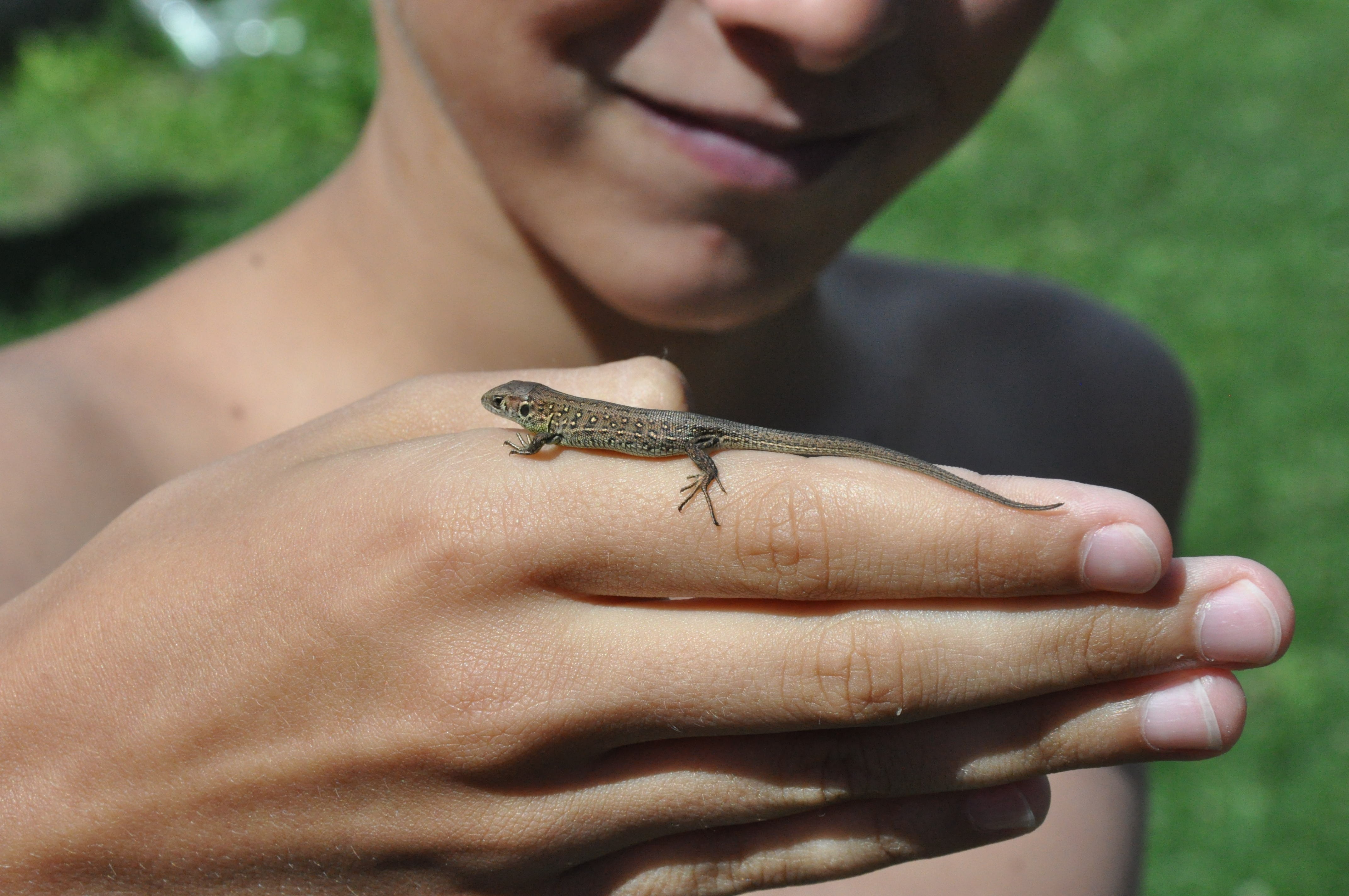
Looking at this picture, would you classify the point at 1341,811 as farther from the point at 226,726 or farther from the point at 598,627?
the point at 226,726

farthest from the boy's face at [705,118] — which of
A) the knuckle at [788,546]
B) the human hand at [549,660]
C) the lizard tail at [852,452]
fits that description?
the knuckle at [788,546]

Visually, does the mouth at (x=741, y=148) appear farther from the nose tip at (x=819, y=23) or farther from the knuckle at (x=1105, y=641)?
the knuckle at (x=1105, y=641)

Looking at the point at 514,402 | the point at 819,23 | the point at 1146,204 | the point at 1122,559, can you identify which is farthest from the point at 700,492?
the point at 1146,204

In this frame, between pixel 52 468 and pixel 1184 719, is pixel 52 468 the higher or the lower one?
the higher one

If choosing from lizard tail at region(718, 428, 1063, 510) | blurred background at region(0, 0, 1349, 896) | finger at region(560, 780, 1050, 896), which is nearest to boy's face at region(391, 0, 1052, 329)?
lizard tail at region(718, 428, 1063, 510)

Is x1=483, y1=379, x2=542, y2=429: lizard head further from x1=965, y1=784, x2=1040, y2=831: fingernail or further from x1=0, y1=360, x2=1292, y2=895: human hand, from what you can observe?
x1=965, y1=784, x2=1040, y2=831: fingernail

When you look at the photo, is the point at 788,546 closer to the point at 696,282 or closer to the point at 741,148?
the point at 696,282
